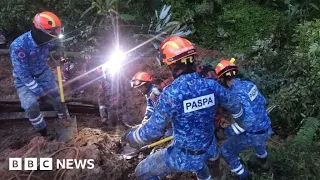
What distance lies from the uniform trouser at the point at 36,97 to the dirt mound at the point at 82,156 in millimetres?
628

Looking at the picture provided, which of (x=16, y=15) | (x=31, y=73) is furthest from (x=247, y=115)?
(x=16, y=15)

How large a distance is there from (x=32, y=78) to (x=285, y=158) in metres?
4.45

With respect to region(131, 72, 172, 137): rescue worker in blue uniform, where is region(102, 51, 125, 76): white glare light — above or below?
above

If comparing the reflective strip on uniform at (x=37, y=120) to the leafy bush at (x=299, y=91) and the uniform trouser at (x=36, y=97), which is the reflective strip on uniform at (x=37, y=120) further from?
the leafy bush at (x=299, y=91)

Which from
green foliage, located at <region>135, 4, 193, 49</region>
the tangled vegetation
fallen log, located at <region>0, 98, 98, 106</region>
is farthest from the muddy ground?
the tangled vegetation

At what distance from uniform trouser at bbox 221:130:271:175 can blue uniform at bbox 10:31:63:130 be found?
333 centimetres

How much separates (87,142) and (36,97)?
53.8 inches

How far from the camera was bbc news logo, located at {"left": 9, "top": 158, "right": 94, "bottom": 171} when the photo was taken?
5344 mm

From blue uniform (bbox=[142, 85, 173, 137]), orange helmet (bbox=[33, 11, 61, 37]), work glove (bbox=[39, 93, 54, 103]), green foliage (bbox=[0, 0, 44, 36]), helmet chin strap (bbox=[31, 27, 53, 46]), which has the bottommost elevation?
blue uniform (bbox=[142, 85, 173, 137])

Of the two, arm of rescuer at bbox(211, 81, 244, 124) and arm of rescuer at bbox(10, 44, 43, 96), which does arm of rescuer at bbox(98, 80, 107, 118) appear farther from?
arm of rescuer at bbox(211, 81, 244, 124)

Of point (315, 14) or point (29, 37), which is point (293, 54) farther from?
point (29, 37)

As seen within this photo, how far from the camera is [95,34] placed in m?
9.72

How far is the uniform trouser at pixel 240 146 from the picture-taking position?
5.27 metres

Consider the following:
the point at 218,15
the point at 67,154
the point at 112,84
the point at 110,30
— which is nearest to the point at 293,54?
the point at 218,15
